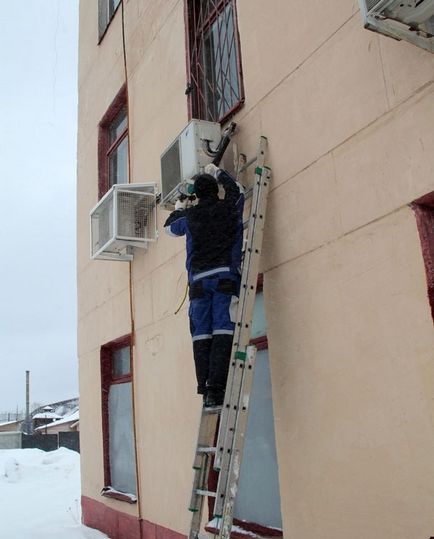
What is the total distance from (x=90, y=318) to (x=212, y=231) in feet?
14.6

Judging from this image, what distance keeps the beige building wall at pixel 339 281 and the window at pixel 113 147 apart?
111 inches

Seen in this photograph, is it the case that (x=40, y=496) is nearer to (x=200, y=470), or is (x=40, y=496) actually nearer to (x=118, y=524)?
(x=118, y=524)

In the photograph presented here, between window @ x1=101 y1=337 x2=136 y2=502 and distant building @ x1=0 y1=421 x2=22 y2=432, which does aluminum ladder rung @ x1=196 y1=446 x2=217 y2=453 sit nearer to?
window @ x1=101 y1=337 x2=136 y2=502

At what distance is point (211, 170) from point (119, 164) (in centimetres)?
375

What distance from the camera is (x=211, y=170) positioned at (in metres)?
4.36

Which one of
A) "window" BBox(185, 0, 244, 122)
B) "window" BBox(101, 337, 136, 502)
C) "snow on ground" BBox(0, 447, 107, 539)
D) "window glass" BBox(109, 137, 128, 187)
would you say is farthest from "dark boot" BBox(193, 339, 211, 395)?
"window glass" BBox(109, 137, 128, 187)

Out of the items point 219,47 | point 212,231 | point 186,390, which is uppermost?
point 219,47

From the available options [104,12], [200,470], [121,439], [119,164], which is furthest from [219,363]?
[104,12]

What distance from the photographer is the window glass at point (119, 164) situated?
755 centimetres

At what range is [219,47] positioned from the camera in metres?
5.27

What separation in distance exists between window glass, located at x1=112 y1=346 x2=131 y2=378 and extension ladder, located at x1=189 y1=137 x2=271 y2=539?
125 inches

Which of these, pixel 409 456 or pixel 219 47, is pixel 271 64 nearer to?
pixel 219 47

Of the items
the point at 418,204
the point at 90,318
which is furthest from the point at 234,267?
the point at 90,318

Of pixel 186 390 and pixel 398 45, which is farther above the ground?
pixel 398 45
